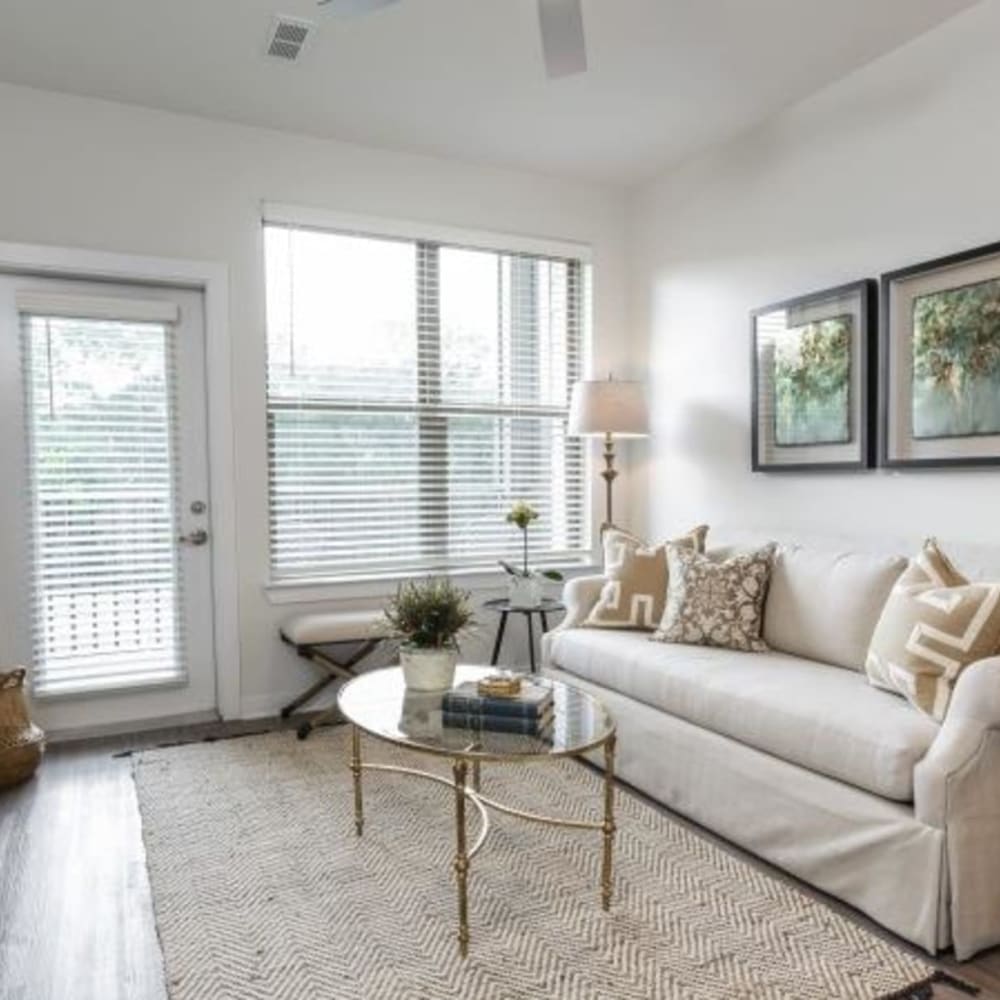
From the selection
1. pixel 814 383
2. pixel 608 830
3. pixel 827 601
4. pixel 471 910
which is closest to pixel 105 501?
pixel 471 910

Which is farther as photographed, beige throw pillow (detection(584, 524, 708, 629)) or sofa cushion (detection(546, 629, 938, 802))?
beige throw pillow (detection(584, 524, 708, 629))

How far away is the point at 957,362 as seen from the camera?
2830mm

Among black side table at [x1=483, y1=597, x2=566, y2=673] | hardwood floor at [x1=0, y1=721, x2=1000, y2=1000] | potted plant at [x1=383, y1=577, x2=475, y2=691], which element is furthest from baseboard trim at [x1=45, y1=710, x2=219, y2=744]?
potted plant at [x1=383, y1=577, x2=475, y2=691]

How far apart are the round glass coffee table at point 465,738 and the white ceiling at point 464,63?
85.4 inches

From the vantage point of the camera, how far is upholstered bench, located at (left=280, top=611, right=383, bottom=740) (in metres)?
3.50

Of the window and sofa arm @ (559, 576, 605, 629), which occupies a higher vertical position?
the window

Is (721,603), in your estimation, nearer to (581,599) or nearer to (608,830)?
(581,599)

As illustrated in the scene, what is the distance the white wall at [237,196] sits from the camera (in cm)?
333

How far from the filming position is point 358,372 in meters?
3.99

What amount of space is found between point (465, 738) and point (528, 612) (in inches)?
70.9

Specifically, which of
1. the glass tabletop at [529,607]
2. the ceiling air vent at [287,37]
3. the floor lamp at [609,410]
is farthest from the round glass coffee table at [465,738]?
the ceiling air vent at [287,37]

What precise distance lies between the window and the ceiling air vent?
2.92ft

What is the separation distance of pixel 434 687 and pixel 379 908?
1.99ft

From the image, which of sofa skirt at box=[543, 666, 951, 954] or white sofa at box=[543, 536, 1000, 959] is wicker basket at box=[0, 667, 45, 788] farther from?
sofa skirt at box=[543, 666, 951, 954]
